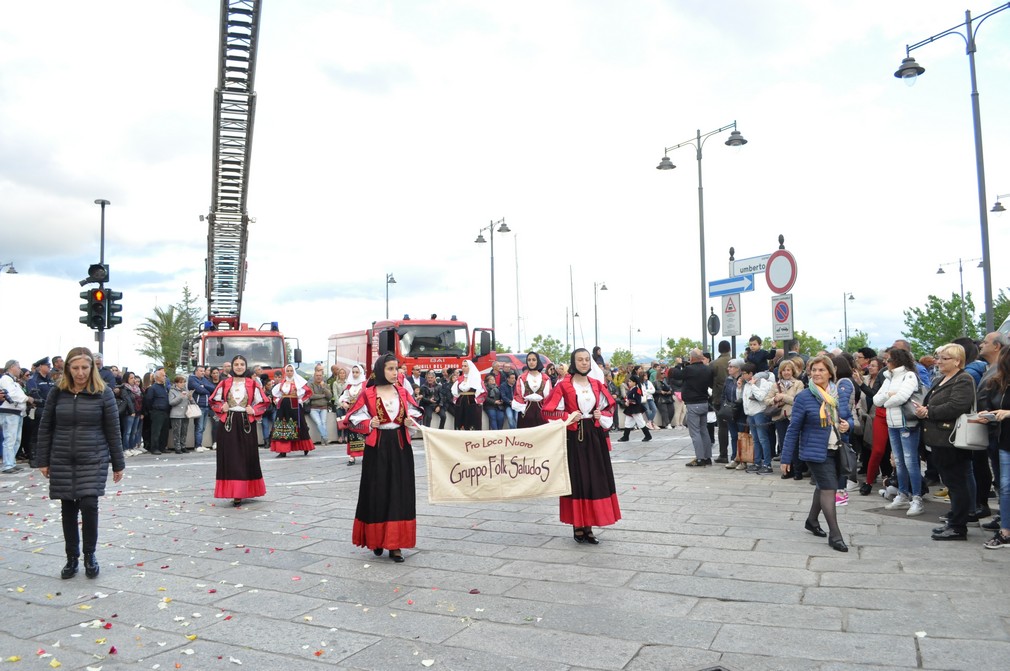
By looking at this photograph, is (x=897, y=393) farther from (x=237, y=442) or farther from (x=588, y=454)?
(x=237, y=442)

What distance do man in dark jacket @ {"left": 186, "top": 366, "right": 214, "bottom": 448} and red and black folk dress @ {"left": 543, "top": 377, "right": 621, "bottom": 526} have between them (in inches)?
509

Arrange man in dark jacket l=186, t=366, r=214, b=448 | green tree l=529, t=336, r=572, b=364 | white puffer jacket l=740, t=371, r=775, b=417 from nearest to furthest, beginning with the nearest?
white puffer jacket l=740, t=371, r=775, b=417 → man in dark jacket l=186, t=366, r=214, b=448 → green tree l=529, t=336, r=572, b=364

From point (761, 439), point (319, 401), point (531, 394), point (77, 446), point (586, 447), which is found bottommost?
point (761, 439)

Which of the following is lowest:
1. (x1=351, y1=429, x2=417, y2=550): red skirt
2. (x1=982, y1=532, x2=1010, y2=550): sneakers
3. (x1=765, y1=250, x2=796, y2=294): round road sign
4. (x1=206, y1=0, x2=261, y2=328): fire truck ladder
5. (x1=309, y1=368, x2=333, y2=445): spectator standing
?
(x1=982, y1=532, x2=1010, y2=550): sneakers

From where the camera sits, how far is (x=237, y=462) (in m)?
10.7

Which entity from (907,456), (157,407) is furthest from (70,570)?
(157,407)

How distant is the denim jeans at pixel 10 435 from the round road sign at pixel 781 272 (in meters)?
13.2

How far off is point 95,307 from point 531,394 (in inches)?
419

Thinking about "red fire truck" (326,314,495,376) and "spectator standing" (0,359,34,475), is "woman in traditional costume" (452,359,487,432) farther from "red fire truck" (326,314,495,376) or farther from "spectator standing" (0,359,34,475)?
"spectator standing" (0,359,34,475)

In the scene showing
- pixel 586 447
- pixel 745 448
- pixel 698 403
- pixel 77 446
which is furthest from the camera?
pixel 698 403

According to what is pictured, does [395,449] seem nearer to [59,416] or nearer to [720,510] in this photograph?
[59,416]

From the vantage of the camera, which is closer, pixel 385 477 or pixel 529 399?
pixel 385 477

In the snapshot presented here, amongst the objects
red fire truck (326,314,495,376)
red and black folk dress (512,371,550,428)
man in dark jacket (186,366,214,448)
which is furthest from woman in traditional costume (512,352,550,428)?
red fire truck (326,314,495,376)

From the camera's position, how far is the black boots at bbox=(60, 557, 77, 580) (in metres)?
6.84
